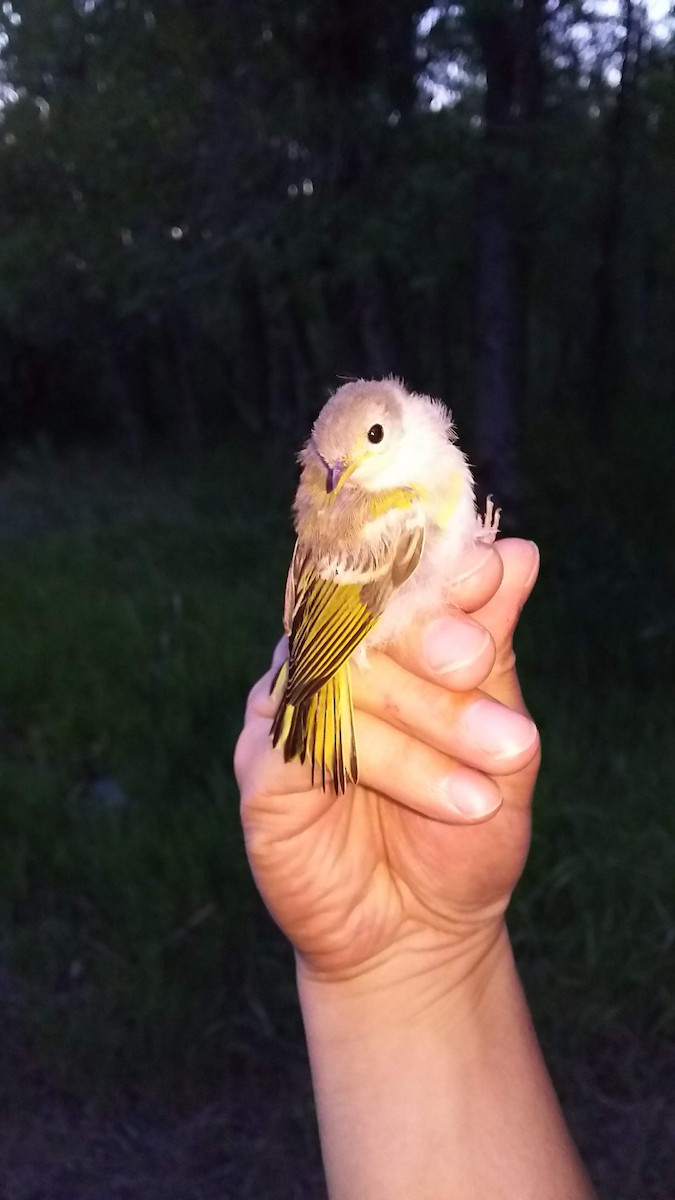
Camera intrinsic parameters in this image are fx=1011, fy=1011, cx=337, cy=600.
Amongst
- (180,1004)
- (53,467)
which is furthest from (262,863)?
(53,467)

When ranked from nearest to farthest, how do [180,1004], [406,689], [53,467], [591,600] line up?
[406,689] < [180,1004] < [591,600] < [53,467]

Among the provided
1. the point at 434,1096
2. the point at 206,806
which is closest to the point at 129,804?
Answer: the point at 206,806

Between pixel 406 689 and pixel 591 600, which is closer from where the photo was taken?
pixel 406 689

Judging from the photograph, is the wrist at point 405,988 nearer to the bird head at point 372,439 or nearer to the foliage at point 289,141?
the bird head at point 372,439

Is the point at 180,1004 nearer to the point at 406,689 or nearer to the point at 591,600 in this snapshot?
the point at 406,689

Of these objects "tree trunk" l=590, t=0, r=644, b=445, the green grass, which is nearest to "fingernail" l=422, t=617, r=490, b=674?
the green grass

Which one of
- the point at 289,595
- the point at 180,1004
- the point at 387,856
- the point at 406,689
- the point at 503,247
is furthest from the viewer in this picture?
the point at 503,247

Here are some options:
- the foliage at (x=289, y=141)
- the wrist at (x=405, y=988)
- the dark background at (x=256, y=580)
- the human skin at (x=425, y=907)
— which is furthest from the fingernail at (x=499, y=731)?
the foliage at (x=289, y=141)
